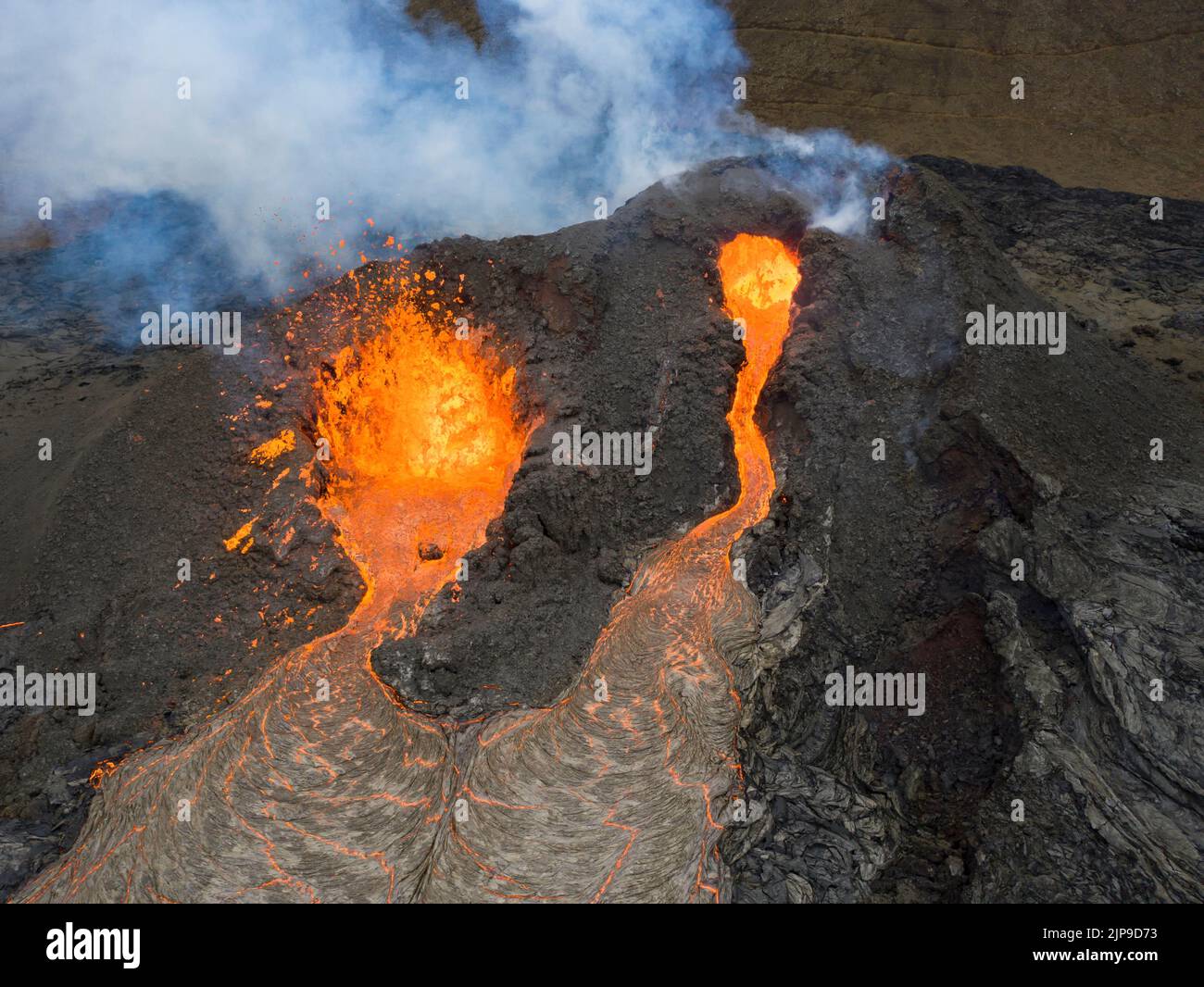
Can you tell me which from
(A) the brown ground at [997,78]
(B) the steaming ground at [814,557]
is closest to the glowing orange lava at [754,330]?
(B) the steaming ground at [814,557]

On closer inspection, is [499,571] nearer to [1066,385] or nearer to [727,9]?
[1066,385]

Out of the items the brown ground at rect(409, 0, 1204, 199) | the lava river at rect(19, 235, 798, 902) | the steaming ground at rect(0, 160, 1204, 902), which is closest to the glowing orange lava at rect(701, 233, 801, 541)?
the lava river at rect(19, 235, 798, 902)

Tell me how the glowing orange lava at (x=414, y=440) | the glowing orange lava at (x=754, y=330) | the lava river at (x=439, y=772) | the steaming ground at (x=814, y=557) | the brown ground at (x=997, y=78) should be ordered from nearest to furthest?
the lava river at (x=439, y=772) < the steaming ground at (x=814, y=557) < the glowing orange lava at (x=414, y=440) < the glowing orange lava at (x=754, y=330) < the brown ground at (x=997, y=78)

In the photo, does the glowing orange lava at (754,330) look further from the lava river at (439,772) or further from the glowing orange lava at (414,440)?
the glowing orange lava at (414,440)

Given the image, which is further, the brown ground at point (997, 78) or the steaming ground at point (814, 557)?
the brown ground at point (997, 78)

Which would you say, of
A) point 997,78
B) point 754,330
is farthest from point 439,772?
point 997,78
